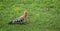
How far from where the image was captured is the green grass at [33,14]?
9016 mm

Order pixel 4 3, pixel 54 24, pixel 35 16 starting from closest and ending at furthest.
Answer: pixel 54 24 → pixel 35 16 → pixel 4 3

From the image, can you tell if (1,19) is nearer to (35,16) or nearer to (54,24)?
(35,16)

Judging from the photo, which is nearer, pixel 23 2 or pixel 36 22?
pixel 36 22

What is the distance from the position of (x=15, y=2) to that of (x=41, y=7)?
1.62m

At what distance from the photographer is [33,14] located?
413 inches

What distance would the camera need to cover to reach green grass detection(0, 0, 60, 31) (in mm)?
9016

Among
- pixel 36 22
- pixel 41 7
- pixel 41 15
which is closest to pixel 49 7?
pixel 41 7

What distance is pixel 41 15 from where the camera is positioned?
10328mm

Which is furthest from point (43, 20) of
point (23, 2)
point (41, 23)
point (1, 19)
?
point (23, 2)

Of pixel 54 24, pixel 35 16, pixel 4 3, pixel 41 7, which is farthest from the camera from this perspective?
pixel 4 3

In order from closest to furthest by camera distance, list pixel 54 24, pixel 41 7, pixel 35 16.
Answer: pixel 54 24 < pixel 35 16 < pixel 41 7

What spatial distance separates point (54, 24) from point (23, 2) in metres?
3.42

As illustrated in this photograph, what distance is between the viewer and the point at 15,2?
40.6ft

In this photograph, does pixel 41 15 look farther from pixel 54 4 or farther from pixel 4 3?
pixel 4 3
